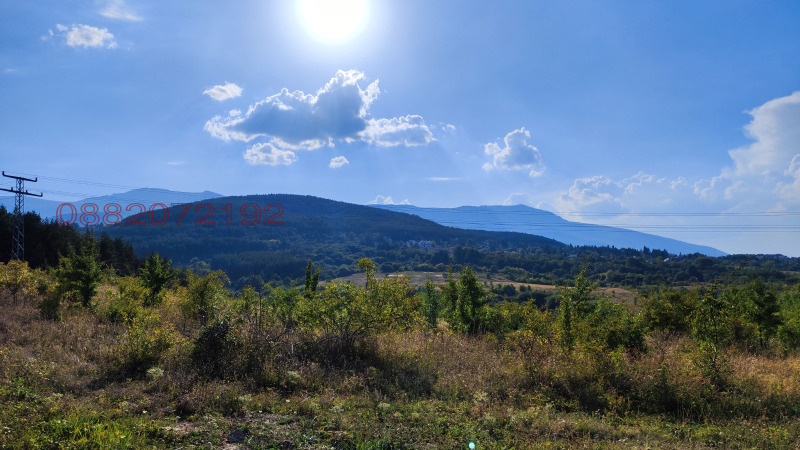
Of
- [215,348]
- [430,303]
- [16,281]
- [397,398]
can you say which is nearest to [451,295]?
[430,303]

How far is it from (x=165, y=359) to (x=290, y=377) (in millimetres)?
2759

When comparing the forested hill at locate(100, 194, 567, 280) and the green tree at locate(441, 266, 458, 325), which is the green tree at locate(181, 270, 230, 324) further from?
the forested hill at locate(100, 194, 567, 280)

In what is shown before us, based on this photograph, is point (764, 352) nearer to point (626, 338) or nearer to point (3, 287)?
point (626, 338)

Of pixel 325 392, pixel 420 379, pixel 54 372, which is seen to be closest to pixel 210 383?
pixel 325 392

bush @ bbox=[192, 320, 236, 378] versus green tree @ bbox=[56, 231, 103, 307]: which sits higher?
green tree @ bbox=[56, 231, 103, 307]

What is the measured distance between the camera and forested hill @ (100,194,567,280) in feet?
383

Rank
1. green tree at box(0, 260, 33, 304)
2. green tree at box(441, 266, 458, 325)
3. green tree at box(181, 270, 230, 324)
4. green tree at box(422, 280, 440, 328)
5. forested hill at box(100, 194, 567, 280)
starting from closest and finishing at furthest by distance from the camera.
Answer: green tree at box(181, 270, 230, 324), green tree at box(0, 260, 33, 304), green tree at box(441, 266, 458, 325), green tree at box(422, 280, 440, 328), forested hill at box(100, 194, 567, 280)

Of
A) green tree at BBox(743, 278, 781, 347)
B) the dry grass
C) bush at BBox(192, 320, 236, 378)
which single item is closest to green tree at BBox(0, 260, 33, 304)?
the dry grass

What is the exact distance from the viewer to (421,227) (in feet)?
627

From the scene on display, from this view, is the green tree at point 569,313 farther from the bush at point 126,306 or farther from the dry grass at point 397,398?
the bush at point 126,306

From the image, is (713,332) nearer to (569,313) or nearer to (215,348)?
(569,313)

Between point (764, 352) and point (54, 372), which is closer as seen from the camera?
point (54, 372)

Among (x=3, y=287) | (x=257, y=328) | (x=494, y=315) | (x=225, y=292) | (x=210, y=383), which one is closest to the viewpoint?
(x=210, y=383)

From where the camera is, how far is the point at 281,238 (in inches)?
5935
